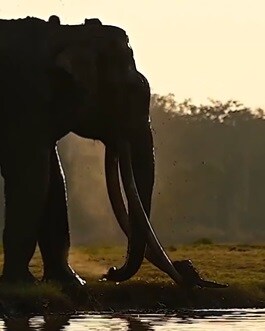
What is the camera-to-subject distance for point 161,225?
57281mm

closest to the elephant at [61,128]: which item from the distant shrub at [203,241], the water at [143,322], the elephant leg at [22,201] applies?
the elephant leg at [22,201]

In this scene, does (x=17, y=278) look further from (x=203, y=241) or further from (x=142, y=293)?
(x=203, y=241)

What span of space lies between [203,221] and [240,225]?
1272mm

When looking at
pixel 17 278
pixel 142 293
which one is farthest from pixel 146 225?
pixel 142 293

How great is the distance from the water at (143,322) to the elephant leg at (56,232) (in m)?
2.23

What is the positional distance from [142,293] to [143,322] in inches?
177

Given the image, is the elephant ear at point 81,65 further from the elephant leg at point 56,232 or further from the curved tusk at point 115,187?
the curved tusk at point 115,187

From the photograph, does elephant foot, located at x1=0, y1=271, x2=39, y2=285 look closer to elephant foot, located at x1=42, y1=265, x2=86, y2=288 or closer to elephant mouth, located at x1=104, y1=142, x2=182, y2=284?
elephant foot, located at x1=42, y1=265, x2=86, y2=288

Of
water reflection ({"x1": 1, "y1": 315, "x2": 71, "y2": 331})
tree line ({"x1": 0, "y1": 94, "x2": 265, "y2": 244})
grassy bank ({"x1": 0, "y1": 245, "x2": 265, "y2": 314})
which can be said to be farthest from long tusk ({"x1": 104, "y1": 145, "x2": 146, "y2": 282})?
tree line ({"x1": 0, "y1": 94, "x2": 265, "y2": 244})

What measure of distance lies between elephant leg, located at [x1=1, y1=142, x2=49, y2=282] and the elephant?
0.05 ft

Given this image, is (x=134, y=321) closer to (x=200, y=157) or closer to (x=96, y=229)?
(x=96, y=229)

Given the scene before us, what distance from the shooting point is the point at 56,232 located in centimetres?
2978

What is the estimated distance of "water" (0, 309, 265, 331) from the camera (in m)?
24.7

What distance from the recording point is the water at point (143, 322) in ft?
81.1
